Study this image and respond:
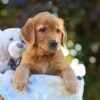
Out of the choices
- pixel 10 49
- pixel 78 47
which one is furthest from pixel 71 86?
pixel 78 47

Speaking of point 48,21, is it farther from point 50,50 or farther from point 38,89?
point 38,89

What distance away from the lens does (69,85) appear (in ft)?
10.9

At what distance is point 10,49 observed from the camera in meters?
3.62

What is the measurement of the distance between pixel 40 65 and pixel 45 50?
0.09 metres

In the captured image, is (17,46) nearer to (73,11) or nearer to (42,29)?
(42,29)

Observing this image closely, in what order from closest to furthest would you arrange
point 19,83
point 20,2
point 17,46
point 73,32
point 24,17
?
1. point 19,83
2. point 17,46
3. point 24,17
4. point 20,2
5. point 73,32

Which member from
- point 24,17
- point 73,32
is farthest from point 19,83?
point 73,32

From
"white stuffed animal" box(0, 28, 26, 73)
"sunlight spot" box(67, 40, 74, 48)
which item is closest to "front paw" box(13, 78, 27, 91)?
"white stuffed animal" box(0, 28, 26, 73)

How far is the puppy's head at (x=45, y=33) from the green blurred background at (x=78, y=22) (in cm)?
219

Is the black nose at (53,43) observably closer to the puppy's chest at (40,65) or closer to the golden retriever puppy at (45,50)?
the golden retriever puppy at (45,50)

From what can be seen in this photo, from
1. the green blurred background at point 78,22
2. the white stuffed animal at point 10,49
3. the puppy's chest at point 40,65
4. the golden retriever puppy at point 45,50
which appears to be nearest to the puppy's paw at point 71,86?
the golden retriever puppy at point 45,50

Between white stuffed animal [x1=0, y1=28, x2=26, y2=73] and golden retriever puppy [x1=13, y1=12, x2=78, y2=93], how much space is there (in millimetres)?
110

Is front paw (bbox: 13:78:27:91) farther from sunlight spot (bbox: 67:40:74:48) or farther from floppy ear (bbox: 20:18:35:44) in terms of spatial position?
sunlight spot (bbox: 67:40:74:48)

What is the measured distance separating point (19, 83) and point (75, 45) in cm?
367
